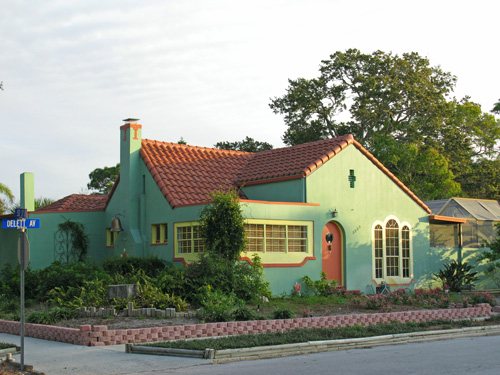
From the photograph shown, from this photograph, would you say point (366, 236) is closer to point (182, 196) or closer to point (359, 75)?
point (182, 196)

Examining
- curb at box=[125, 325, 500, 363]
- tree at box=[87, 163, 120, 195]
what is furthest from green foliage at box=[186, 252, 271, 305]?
tree at box=[87, 163, 120, 195]

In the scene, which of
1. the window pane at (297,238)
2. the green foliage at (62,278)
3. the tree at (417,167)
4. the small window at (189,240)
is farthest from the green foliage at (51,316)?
the tree at (417,167)

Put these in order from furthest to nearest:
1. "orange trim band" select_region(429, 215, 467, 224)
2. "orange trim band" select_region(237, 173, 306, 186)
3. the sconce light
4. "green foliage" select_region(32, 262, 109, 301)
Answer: "orange trim band" select_region(429, 215, 467, 224), the sconce light, "orange trim band" select_region(237, 173, 306, 186), "green foliage" select_region(32, 262, 109, 301)

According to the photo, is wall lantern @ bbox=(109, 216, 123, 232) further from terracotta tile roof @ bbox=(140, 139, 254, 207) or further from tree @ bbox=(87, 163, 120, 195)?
tree @ bbox=(87, 163, 120, 195)

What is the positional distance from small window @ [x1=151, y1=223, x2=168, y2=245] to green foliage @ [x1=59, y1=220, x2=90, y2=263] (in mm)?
3322

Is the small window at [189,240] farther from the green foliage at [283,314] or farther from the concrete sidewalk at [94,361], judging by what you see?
the concrete sidewalk at [94,361]

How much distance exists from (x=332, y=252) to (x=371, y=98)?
73.7ft

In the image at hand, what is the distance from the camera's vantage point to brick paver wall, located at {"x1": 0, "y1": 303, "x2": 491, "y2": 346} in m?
12.9

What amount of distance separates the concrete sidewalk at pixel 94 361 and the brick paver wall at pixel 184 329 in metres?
0.26

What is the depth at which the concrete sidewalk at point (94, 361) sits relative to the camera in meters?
10.5

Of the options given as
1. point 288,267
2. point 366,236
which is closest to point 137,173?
point 288,267

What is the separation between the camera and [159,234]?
920 inches

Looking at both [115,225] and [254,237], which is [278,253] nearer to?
[254,237]

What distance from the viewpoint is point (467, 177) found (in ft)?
151
